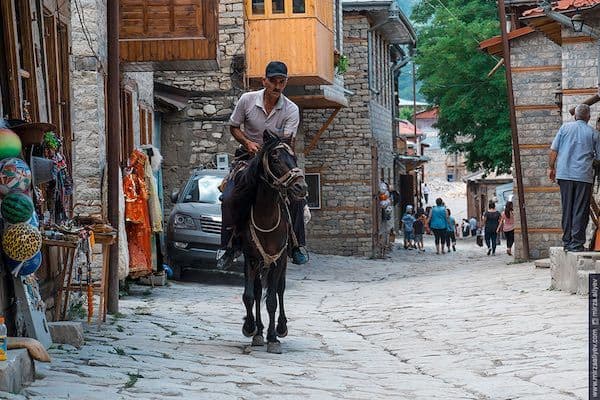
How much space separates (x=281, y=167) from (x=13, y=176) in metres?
2.46

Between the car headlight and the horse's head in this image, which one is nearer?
the horse's head

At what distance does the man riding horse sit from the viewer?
1032cm

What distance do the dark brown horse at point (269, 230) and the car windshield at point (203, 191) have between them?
919 cm

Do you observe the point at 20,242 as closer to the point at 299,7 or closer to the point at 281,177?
the point at 281,177

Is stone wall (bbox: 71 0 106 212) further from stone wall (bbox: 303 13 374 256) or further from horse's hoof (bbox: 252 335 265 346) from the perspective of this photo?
stone wall (bbox: 303 13 374 256)

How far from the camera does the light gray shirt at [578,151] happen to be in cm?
1384

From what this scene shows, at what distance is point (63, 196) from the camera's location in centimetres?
1076

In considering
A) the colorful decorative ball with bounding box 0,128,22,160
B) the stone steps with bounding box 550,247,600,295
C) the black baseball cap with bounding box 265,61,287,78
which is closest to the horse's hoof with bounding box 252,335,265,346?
the black baseball cap with bounding box 265,61,287,78

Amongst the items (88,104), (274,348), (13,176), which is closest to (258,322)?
(274,348)

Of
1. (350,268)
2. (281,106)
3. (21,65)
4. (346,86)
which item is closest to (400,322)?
(281,106)

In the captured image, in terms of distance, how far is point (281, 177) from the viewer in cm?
973

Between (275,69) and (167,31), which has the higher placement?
(167,31)

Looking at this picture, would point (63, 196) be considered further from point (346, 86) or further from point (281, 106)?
point (346, 86)

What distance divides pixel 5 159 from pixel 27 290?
0.98 metres
